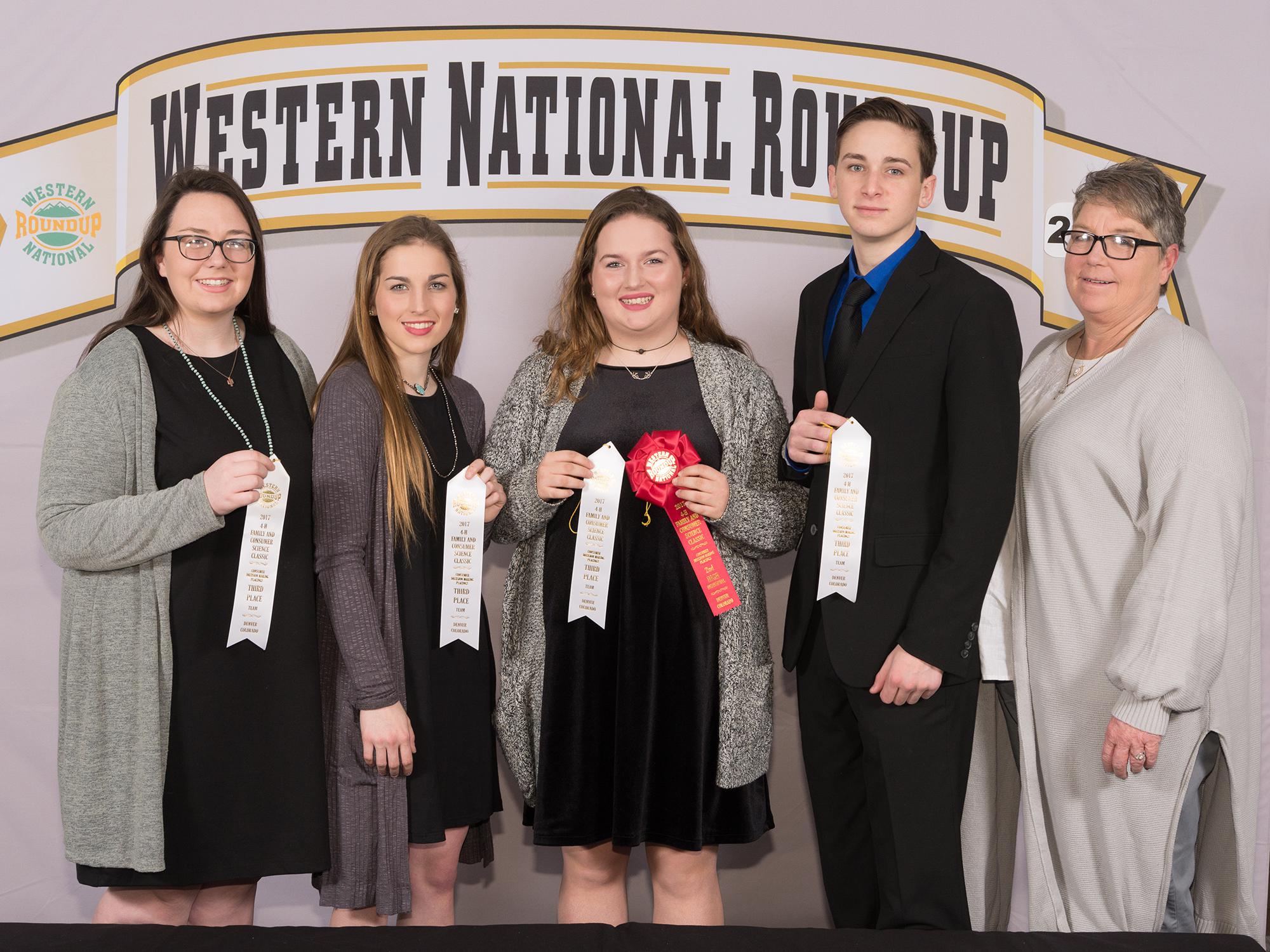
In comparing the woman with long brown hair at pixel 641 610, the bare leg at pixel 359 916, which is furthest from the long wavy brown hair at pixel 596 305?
the bare leg at pixel 359 916

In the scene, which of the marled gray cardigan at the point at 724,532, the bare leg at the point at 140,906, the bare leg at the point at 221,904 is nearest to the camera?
the bare leg at the point at 140,906

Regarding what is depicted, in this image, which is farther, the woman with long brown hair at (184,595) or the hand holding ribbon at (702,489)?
the hand holding ribbon at (702,489)

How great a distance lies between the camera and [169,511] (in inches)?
66.1

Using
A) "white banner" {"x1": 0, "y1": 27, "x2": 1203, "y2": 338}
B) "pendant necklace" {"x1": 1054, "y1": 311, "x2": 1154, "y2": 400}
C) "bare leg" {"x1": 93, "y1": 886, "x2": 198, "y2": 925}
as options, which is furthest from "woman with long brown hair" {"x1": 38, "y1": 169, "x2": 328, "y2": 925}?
"pendant necklace" {"x1": 1054, "y1": 311, "x2": 1154, "y2": 400}

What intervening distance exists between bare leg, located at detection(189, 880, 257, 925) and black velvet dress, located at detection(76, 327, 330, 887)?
0.41 ft

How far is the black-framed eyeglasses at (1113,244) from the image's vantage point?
72.0 inches

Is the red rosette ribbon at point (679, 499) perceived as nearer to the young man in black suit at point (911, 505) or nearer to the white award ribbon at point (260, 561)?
the young man in black suit at point (911, 505)

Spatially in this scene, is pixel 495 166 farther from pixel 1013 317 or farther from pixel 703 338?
pixel 1013 317

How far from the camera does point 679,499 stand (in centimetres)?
194

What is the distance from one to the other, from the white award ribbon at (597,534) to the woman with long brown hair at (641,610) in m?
0.01

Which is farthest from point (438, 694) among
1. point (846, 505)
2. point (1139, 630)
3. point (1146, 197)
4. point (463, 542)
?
point (1146, 197)

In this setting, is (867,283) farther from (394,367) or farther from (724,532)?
(394,367)

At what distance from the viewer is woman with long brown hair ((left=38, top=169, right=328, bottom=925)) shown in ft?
5.66

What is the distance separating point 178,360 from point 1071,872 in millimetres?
1843
